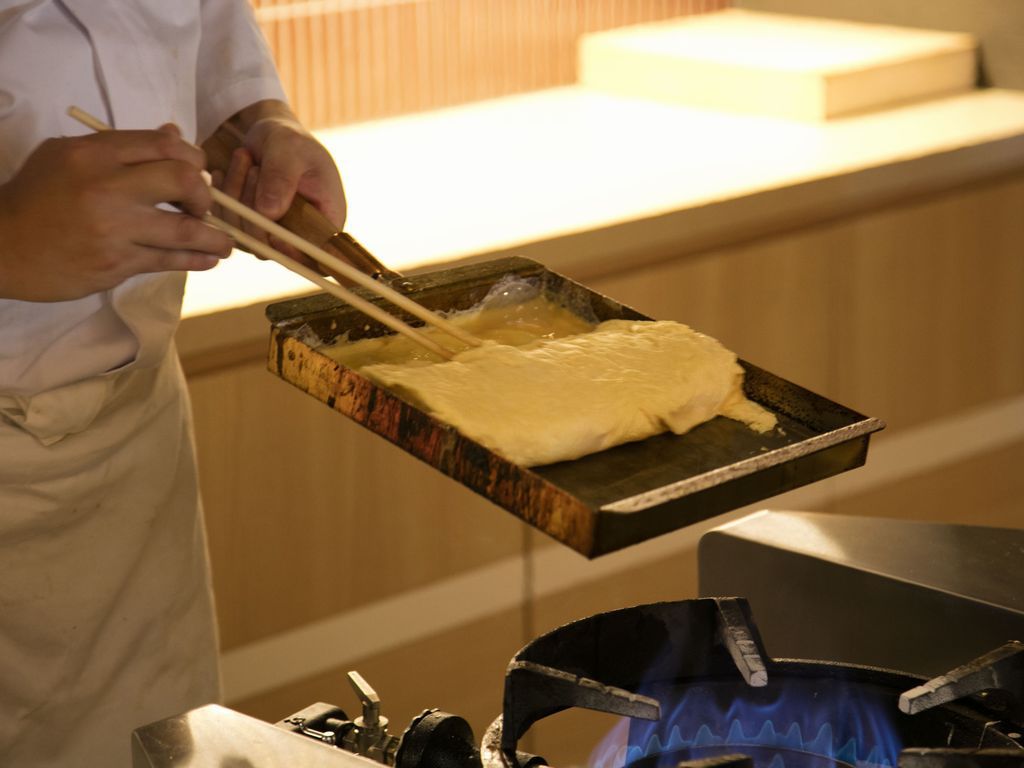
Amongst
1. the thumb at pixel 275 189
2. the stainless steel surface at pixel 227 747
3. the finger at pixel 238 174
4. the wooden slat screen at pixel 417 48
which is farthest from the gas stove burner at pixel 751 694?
the wooden slat screen at pixel 417 48

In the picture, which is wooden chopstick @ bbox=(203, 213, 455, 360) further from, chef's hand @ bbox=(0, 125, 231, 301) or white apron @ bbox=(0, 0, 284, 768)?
white apron @ bbox=(0, 0, 284, 768)

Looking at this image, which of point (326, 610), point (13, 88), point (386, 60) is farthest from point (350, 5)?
point (13, 88)

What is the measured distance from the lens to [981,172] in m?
2.75

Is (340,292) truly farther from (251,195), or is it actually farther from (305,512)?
(305,512)

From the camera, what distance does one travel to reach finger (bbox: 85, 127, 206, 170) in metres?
1.08

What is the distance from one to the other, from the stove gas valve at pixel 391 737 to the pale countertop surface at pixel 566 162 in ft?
3.22

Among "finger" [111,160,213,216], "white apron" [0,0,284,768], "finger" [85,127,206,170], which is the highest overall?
"finger" [85,127,206,170]

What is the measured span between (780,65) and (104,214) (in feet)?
6.70

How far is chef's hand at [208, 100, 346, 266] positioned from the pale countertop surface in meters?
0.50

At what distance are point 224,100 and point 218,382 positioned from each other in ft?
1.56

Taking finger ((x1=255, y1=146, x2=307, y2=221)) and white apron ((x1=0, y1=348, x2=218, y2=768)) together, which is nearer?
finger ((x1=255, y1=146, x2=307, y2=221))

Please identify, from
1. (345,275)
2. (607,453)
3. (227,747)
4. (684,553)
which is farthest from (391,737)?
(684,553)

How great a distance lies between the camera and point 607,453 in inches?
Result: 42.2

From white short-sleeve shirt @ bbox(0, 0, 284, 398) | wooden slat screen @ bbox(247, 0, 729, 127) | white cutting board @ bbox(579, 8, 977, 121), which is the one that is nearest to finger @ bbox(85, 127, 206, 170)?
white short-sleeve shirt @ bbox(0, 0, 284, 398)
